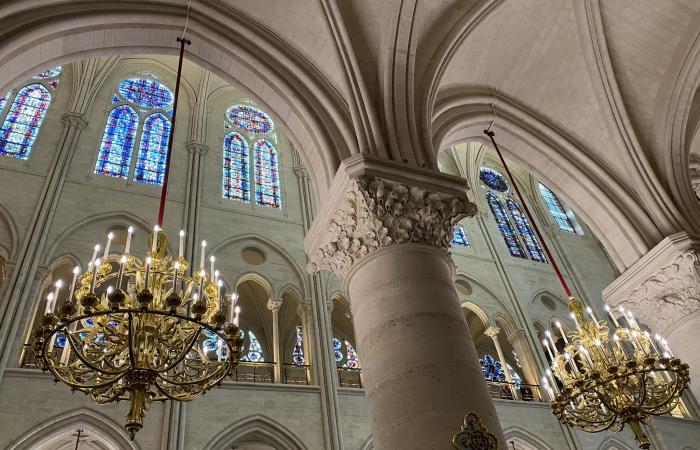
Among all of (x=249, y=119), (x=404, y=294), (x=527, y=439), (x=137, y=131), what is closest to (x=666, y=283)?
(x=404, y=294)

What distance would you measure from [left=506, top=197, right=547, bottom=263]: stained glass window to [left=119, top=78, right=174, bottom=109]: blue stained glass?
37.2 feet

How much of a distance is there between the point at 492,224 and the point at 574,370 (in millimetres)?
11466

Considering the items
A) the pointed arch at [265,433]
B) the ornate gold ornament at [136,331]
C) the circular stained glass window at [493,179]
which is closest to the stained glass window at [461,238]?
the circular stained glass window at [493,179]

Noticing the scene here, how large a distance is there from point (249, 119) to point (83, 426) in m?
9.76

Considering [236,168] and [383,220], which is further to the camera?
[236,168]

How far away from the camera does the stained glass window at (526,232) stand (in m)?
18.0

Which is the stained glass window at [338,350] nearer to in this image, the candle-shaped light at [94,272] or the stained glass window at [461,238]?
the stained glass window at [461,238]

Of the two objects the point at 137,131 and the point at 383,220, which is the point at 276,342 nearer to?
the point at 137,131

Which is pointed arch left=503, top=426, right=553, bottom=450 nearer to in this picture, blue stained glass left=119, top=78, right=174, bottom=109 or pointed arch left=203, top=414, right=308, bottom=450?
pointed arch left=203, top=414, right=308, bottom=450

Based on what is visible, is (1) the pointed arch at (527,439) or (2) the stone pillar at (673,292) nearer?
(2) the stone pillar at (673,292)

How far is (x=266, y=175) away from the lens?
15.5m

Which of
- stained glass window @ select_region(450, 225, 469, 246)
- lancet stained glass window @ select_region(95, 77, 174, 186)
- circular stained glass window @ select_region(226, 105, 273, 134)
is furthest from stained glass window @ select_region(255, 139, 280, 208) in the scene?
stained glass window @ select_region(450, 225, 469, 246)

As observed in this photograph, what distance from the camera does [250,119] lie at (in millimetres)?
16719

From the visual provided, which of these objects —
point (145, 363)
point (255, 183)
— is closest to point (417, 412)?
point (145, 363)
